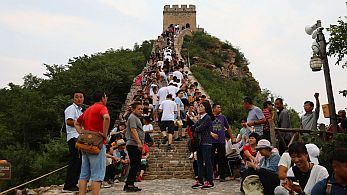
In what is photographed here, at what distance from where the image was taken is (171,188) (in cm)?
831

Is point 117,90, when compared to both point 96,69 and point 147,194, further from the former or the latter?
point 147,194

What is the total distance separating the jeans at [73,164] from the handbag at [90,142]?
4.68 feet

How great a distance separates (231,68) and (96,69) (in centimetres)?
1692

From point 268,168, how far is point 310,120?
10.1ft

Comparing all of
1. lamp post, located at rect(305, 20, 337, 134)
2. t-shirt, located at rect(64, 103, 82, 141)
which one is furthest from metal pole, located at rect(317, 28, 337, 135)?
t-shirt, located at rect(64, 103, 82, 141)

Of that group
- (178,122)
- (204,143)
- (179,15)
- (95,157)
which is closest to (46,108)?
(178,122)

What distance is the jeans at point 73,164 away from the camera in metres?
7.44

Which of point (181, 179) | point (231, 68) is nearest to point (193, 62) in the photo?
point (231, 68)

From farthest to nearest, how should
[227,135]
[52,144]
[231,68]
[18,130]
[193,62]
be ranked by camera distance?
1. [231,68]
2. [193,62]
3. [18,130]
4. [52,144]
5. [227,135]

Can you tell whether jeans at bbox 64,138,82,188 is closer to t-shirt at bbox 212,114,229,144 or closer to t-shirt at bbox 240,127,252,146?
t-shirt at bbox 212,114,229,144

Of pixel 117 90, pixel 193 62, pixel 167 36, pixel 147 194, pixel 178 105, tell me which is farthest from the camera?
pixel 167 36

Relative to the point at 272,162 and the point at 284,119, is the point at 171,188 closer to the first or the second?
the point at 272,162

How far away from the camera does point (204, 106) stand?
8.02 meters

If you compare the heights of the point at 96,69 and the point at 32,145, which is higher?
the point at 96,69
